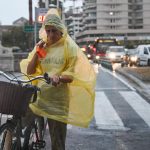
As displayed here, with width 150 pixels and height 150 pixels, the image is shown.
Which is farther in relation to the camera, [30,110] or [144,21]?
[144,21]

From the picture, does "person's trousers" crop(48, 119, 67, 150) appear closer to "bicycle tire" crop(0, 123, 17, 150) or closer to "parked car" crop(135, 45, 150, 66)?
"bicycle tire" crop(0, 123, 17, 150)

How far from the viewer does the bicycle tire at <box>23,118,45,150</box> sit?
6164 millimetres

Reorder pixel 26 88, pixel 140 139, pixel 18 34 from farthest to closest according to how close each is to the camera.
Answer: pixel 18 34
pixel 140 139
pixel 26 88

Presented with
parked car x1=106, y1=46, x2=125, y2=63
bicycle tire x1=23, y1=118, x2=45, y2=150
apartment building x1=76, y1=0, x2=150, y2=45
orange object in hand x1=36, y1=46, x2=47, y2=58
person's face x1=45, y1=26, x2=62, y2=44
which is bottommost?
parked car x1=106, y1=46, x2=125, y2=63

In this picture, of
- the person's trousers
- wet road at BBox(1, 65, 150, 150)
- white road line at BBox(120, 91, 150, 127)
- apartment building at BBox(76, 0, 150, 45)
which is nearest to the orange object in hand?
the person's trousers

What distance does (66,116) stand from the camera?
582cm

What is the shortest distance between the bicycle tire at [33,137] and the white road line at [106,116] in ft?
12.0

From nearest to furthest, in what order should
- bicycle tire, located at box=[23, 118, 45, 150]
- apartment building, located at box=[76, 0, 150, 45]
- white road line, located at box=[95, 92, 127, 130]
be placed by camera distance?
bicycle tire, located at box=[23, 118, 45, 150], white road line, located at box=[95, 92, 127, 130], apartment building, located at box=[76, 0, 150, 45]

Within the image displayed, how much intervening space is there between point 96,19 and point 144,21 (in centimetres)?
1374

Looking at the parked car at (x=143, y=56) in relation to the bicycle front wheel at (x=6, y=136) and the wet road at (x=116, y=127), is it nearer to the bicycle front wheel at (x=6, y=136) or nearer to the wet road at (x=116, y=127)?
the wet road at (x=116, y=127)

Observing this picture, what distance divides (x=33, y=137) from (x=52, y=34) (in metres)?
1.30

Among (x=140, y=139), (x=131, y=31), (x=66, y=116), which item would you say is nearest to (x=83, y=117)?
(x=66, y=116)

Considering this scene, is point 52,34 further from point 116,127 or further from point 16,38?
point 16,38

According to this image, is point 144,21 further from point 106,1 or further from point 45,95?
point 45,95
